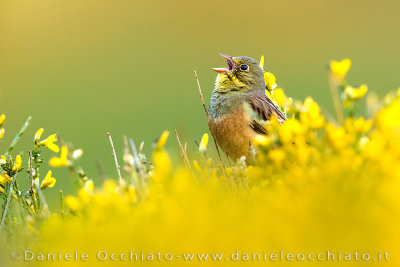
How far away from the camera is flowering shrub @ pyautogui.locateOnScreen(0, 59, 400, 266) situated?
1.25 metres

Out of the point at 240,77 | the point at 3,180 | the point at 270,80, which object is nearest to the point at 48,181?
the point at 3,180

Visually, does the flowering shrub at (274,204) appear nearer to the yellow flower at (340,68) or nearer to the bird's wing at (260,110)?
the yellow flower at (340,68)

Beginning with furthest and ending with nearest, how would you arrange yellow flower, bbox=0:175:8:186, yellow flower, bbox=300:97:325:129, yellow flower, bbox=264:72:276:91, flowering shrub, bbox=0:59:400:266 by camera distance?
yellow flower, bbox=264:72:276:91, yellow flower, bbox=0:175:8:186, yellow flower, bbox=300:97:325:129, flowering shrub, bbox=0:59:400:266

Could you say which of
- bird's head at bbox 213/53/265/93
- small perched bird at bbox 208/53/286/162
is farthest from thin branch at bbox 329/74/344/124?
bird's head at bbox 213/53/265/93

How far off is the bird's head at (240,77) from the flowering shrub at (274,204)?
1353mm

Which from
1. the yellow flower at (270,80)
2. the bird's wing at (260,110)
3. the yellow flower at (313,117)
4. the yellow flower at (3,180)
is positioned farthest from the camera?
the bird's wing at (260,110)

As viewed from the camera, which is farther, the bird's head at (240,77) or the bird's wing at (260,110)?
the bird's head at (240,77)

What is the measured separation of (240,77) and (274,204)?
1.89m

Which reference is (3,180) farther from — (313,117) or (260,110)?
(260,110)

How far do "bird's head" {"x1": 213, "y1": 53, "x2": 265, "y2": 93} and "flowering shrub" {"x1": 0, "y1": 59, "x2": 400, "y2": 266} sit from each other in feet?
4.44

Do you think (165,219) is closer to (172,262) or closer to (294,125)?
(172,262)

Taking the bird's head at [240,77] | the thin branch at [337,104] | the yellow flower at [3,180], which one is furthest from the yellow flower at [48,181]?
the bird's head at [240,77]

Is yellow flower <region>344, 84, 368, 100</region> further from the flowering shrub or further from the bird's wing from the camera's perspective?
the bird's wing

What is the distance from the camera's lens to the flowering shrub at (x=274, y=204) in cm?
125
